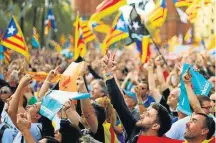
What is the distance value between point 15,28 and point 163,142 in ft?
26.9

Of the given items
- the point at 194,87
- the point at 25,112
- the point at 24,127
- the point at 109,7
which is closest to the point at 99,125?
the point at 25,112

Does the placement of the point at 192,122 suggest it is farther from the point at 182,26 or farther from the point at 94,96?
the point at 182,26

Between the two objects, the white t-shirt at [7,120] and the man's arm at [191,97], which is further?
the white t-shirt at [7,120]

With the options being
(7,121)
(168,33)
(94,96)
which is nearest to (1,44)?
(94,96)

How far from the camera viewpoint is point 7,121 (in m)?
7.23

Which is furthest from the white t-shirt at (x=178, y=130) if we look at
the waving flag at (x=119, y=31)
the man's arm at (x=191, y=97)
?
the waving flag at (x=119, y=31)

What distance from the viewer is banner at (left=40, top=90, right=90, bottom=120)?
6.38 meters

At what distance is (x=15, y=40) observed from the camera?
44.5 ft

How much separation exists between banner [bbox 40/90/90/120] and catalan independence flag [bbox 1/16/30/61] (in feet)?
21.8

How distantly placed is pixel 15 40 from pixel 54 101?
23.9 feet

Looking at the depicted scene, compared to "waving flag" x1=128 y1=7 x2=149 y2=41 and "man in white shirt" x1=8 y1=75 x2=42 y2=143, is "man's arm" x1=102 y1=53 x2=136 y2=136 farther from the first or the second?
"waving flag" x1=128 y1=7 x2=149 y2=41

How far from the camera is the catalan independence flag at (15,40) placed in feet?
43.5

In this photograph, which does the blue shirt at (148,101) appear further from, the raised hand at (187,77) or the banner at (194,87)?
the raised hand at (187,77)

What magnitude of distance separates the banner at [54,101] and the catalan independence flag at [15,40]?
6647 mm
